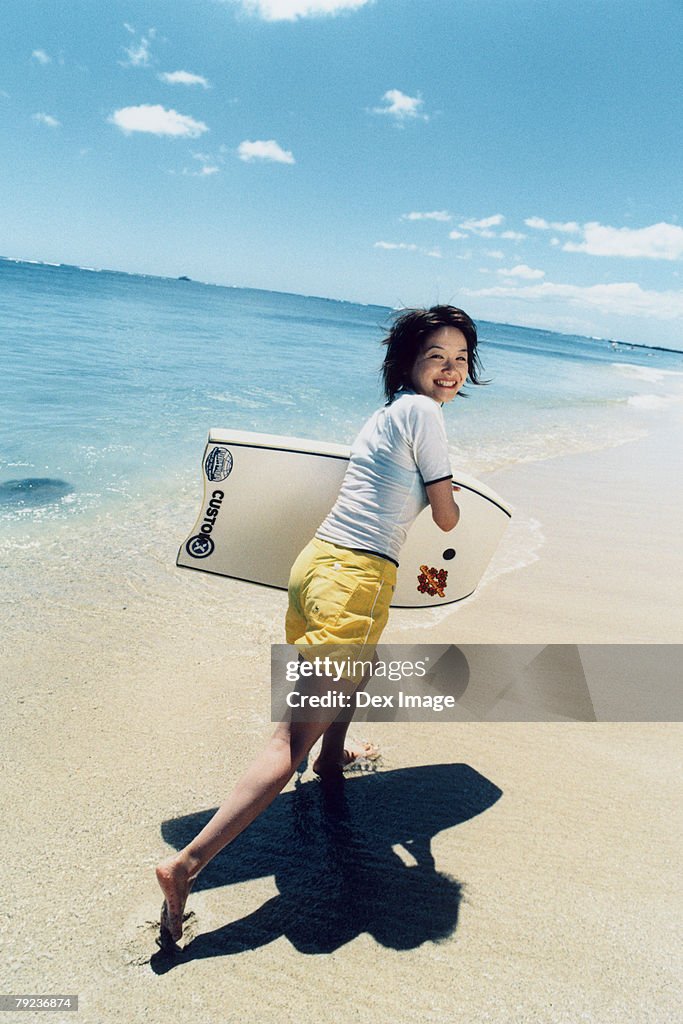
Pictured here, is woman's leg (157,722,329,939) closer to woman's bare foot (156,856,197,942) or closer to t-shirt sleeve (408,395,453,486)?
woman's bare foot (156,856,197,942)

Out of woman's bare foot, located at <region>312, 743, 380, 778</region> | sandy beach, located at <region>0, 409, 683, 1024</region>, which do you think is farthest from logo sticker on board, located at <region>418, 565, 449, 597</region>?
woman's bare foot, located at <region>312, 743, 380, 778</region>

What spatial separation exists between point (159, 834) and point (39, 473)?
5.14m

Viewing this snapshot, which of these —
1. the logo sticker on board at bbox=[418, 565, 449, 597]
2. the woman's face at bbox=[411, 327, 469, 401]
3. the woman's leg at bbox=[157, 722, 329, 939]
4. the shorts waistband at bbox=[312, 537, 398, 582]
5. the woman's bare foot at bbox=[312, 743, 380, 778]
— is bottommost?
the woman's bare foot at bbox=[312, 743, 380, 778]

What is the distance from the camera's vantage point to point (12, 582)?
402 cm

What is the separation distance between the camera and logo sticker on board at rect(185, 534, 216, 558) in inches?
125

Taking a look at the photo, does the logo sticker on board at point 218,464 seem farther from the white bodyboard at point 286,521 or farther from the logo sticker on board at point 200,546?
the logo sticker on board at point 200,546

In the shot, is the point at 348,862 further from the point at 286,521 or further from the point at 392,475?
the point at 286,521

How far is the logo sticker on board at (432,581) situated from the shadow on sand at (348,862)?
2.59 ft

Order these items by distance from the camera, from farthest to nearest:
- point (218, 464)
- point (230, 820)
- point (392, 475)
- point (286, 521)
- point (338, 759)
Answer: point (218, 464), point (286, 521), point (338, 759), point (392, 475), point (230, 820)

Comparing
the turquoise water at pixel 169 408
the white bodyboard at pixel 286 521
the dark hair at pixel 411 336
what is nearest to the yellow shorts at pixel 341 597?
the dark hair at pixel 411 336

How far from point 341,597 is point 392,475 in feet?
1.33

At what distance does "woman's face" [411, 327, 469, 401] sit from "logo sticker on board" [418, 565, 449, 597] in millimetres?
1127

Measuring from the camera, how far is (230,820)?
1724 mm

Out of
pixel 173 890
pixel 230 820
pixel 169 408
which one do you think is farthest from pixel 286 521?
pixel 169 408
